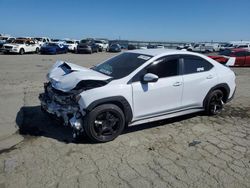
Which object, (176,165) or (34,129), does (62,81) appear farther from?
(176,165)

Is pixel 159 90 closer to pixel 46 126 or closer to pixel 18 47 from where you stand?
pixel 46 126

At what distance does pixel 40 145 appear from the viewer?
4.69m

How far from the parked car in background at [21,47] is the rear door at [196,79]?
82.6 ft

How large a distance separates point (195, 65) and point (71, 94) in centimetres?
286

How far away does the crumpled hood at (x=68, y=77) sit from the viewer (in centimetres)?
468

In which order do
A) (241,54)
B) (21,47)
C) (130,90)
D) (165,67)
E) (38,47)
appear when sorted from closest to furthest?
(130,90), (165,67), (241,54), (21,47), (38,47)

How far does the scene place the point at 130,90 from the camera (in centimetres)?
488

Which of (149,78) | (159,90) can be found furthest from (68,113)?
(159,90)

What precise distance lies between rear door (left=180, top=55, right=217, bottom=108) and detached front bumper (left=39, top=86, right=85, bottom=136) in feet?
7.50

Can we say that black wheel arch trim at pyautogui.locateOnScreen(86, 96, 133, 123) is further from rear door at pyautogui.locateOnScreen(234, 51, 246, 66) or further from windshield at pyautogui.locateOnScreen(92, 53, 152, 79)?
rear door at pyautogui.locateOnScreen(234, 51, 246, 66)

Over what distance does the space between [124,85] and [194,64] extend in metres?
1.94

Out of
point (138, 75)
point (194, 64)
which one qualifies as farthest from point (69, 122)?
point (194, 64)

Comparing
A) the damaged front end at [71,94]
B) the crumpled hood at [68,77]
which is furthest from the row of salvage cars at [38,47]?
the damaged front end at [71,94]

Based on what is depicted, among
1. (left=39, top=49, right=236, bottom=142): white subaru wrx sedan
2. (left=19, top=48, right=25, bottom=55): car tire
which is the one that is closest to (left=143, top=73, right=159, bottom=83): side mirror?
(left=39, top=49, right=236, bottom=142): white subaru wrx sedan
